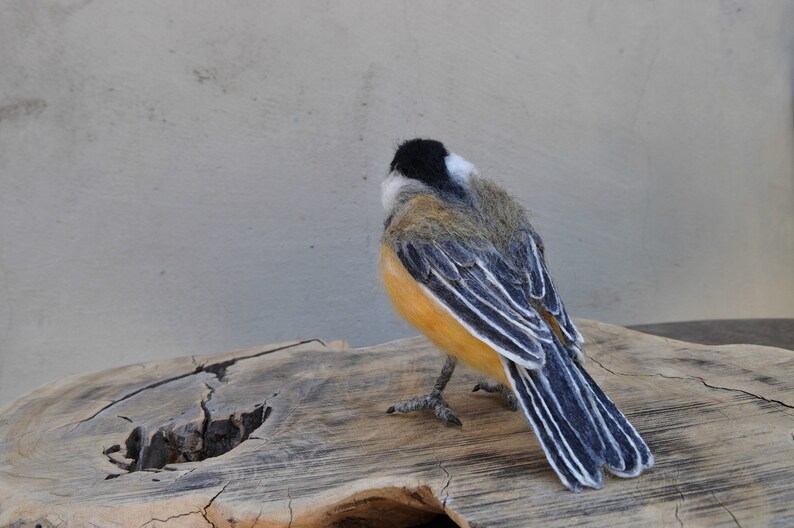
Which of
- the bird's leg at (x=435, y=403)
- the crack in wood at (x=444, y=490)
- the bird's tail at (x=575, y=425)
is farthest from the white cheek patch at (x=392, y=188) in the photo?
the crack in wood at (x=444, y=490)

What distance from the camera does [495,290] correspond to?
120cm

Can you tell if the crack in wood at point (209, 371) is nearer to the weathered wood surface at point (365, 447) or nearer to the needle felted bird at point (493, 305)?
the weathered wood surface at point (365, 447)

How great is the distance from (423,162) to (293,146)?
3.17 feet

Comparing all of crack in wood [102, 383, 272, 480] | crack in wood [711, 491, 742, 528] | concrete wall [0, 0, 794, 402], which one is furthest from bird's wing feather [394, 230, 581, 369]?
concrete wall [0, 0, 794, 402]

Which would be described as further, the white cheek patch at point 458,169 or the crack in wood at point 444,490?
the white cheek patch at point 458,169

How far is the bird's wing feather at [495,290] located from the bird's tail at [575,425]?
0.04 meters

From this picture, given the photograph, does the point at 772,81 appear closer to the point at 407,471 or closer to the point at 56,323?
the point at 407,471

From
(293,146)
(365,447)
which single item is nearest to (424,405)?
(365,447)

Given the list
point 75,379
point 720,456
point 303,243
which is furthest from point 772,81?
A: point 75,379

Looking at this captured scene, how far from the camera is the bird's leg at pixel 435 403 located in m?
1.34

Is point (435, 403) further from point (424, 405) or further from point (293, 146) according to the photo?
point (293, 146)

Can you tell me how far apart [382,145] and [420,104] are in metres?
0.21

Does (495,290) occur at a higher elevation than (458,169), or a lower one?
lower

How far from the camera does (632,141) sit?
266 cm
